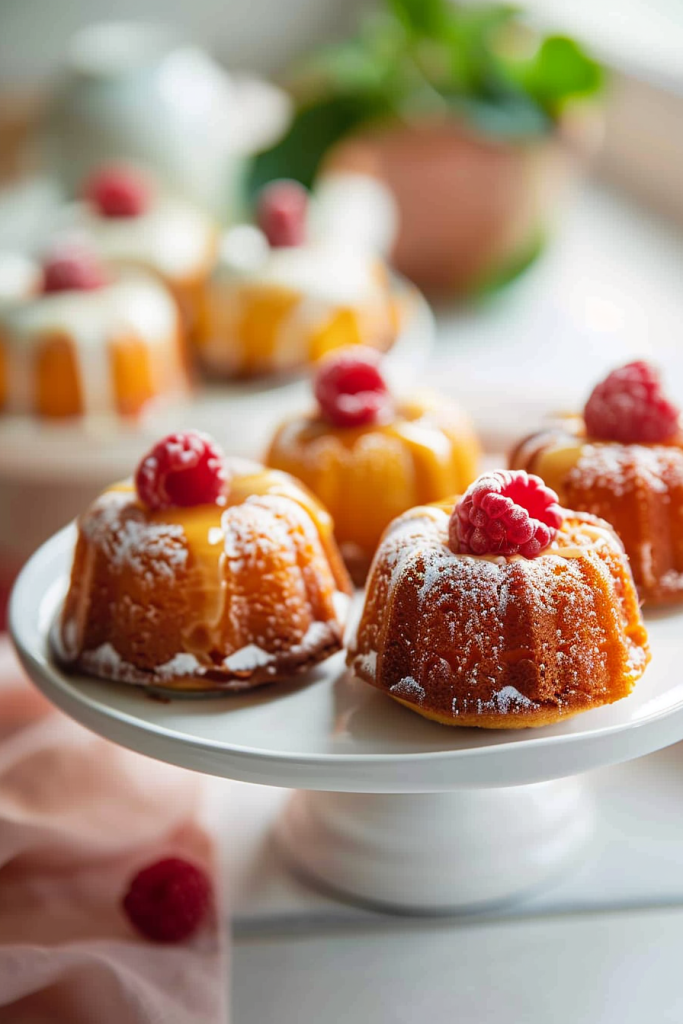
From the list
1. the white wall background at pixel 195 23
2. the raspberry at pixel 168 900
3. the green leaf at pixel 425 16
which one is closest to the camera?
the raspberry at pixel 168 900

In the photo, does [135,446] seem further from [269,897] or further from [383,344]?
[269,897]

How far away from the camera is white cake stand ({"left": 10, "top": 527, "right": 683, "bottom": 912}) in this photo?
0.71 meters

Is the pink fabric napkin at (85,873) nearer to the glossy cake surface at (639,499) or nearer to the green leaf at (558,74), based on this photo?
the glossy cake surface at (639,499)

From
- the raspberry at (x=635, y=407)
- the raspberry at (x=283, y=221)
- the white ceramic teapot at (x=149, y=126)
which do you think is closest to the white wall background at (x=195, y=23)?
the white ceramic teapot at (x=149, y=126)

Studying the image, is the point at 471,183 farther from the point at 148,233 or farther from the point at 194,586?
the point at 194,586

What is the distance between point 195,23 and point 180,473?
3146 mm

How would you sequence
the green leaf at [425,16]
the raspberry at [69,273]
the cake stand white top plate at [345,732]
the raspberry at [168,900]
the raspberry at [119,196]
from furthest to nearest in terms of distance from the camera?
the green leaf at [425,16], the raspberry at [119,196], the raspberry at [69,273], the raspberry at [168,900], the cake stand white top plate at [345,732]

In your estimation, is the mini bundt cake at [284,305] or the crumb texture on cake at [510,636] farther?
the mini bundt cake at [284,305]

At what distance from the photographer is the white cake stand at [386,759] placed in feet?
2.34

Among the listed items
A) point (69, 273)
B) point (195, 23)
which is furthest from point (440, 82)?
point (195, 23)

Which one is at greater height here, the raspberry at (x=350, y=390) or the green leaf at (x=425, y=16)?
the green leaf at (x=425, y=16)

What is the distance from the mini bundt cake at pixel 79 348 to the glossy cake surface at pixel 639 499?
693 millimetres

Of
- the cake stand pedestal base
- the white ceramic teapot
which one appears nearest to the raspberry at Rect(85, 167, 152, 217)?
the white ceramic teapot

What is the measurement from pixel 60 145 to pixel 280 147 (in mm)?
372
